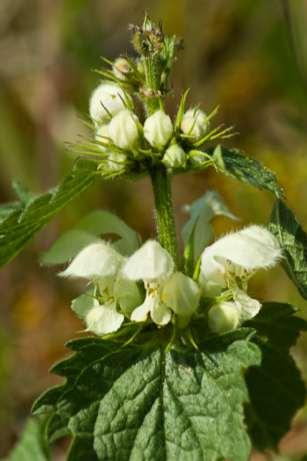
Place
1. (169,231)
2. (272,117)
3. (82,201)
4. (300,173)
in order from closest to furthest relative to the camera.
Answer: (169,231)
(300,173)
(82,201)
(272,117)

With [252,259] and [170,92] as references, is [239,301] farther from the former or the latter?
[170,92]

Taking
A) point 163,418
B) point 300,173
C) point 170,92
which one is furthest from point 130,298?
point 300,173

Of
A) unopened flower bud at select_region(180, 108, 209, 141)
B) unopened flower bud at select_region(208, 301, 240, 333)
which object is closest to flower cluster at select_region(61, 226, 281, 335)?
unopened flower bud at select_region(208, 301, 240, 333)

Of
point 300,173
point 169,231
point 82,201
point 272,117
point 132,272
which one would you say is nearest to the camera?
point 132,272

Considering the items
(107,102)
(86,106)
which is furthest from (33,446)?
(86,106)

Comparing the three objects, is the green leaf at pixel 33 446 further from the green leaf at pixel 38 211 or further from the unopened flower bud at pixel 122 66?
the unopened flower bud at pixel 122 66

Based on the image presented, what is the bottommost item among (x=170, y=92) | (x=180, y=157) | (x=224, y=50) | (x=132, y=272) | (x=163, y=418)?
(x=163, y=418)

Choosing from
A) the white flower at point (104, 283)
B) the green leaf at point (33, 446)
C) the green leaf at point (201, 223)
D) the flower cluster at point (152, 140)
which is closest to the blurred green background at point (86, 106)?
the green leaf at point (33, 446)
